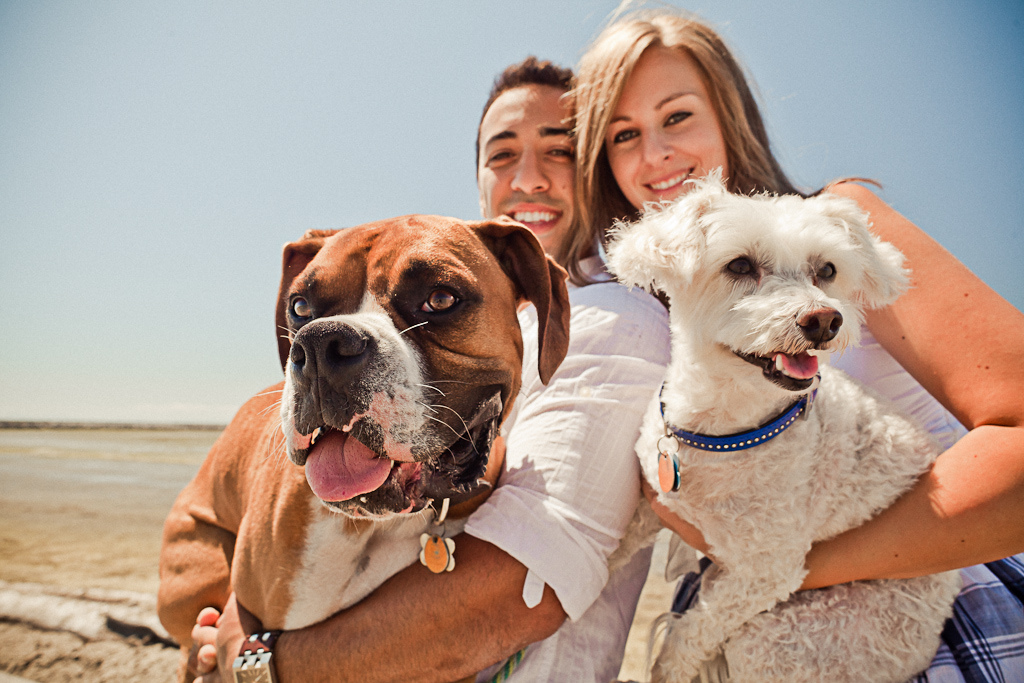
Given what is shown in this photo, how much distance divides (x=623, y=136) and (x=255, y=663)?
2.91 meters

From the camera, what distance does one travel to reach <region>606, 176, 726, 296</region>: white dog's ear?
2.00 metres

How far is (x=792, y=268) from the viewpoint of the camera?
6.40 ft

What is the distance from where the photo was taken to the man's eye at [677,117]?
2732 mm

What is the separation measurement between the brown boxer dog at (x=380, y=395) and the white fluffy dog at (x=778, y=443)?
22.9 inches

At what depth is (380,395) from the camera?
133 cm

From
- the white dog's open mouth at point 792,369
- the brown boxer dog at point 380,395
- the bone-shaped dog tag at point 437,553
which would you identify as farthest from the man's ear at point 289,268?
the white dog's open mouth at point 792,369

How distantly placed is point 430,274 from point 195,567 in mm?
1835

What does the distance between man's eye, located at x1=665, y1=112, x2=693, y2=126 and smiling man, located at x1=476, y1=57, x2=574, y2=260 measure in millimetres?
664

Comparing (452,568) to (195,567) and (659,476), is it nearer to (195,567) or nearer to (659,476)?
(659,476)

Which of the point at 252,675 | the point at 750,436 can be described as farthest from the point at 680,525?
the point at 252,675

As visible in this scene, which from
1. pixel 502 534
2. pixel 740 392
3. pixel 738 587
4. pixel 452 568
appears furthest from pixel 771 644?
pixel 452 568

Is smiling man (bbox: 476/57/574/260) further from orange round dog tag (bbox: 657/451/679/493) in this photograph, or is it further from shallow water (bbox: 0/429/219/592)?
shallow water (bbox: 0/429/219/592)

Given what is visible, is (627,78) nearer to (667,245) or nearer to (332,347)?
(667,245)

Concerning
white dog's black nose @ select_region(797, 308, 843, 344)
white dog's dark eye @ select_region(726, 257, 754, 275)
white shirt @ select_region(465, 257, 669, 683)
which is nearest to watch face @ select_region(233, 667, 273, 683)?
white shirt @ select_region(465, 257, 669, 683)
